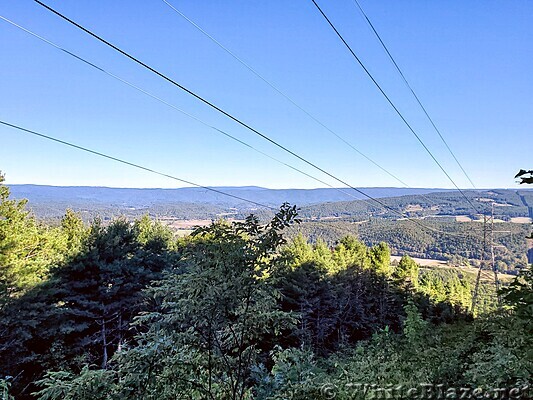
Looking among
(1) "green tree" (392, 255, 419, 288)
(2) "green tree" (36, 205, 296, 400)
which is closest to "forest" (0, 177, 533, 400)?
(2) "green tree" (36, 205, 296, 400)

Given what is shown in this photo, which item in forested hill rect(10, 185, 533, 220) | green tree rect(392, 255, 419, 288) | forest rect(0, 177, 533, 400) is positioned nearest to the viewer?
forest rect(0, 177, 533, 400)

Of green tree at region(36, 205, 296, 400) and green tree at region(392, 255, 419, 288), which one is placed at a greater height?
green tree at region(36, 205, 296, 400)

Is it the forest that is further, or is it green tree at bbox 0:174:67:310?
green tree at bbox 0:174:67:310

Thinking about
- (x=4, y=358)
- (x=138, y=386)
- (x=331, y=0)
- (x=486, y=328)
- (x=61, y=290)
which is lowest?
(x=4, y=358)

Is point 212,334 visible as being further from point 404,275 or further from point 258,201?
point 258,201

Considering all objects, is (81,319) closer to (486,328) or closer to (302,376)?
(302,376)

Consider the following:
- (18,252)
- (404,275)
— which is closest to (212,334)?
(18,252)

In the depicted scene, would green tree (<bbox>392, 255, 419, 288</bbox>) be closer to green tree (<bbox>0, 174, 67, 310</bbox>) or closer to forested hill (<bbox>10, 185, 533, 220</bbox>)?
forested hill (<bbox>10, 185, 533, 220</bbox>)

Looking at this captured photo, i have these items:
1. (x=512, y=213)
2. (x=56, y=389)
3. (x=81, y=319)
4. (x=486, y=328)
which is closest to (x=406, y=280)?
(x=486, y=328)

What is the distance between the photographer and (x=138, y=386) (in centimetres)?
241

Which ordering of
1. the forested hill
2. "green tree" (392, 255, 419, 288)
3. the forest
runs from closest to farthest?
the forest → "green tree" (392, 255, 419, 288) → the forested hill

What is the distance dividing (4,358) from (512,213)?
163 feet

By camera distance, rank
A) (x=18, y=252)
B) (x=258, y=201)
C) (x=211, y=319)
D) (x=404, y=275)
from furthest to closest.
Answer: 1. (x=258, y=201)
2. (x=404, y=275)
3. (x=18, y=252)
4. (x=211, y=319)

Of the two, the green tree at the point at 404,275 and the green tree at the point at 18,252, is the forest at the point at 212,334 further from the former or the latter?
the green tree at the point at 404,275
